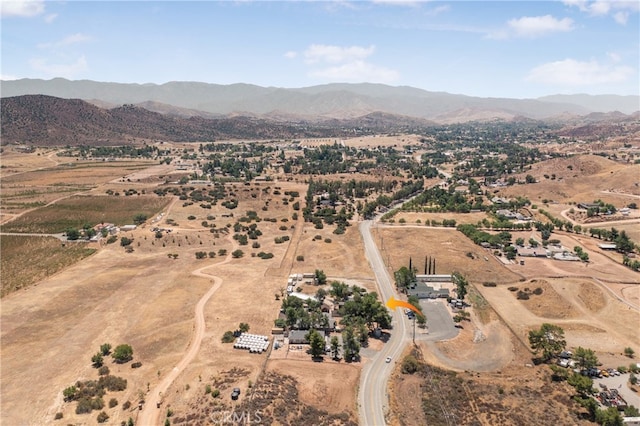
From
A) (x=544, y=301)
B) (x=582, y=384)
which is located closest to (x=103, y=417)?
(x=582, y=384)

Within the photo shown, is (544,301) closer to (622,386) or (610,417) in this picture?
(622,386)

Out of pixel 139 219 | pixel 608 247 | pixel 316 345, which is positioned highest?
pixel 139 219

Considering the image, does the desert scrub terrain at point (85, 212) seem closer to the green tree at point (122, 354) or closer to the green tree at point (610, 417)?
the green tree at point (122, 354)

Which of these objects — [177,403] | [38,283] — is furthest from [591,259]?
[38,283]

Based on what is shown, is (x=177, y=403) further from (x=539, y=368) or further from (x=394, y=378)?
(x=539, y=368)

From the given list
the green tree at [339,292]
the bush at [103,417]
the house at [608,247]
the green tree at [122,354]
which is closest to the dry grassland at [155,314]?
the bush at [103,417]

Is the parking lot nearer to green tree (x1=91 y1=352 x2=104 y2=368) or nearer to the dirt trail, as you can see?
the dirt trail
